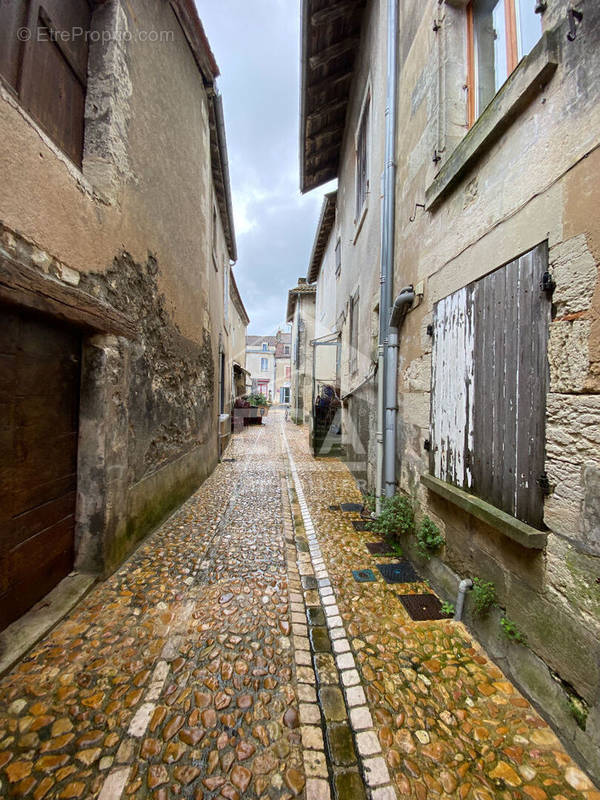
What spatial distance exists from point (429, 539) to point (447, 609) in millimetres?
492

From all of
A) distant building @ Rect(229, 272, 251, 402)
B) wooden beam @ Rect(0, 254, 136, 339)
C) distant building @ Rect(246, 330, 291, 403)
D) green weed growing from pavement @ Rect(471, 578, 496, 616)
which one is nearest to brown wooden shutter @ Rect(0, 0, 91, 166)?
wooden beam @ Rect(0, 254, 136, 339)

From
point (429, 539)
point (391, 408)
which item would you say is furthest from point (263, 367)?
point (429, 539)

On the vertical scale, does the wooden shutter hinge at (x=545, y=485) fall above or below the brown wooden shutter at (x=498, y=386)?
below

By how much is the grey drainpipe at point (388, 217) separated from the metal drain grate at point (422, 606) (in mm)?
1230

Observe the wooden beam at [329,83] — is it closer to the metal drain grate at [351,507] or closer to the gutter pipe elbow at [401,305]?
the gutter pipe elbow at [401,305]

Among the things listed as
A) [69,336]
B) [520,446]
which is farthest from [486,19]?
[69,336]

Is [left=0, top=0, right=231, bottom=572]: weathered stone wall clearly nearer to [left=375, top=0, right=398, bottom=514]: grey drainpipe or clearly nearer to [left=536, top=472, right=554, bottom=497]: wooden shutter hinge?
[left=375, top=0, right=398, bottom=514]: grey drainpipe

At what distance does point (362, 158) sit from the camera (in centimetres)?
602

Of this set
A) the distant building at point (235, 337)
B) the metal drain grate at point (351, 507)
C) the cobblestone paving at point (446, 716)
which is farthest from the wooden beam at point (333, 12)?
the cobblestone paving at point (446, 716)

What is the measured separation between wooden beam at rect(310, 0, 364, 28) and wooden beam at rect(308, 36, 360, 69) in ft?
1.45

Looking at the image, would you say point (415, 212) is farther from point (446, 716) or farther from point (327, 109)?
point (327, 109)

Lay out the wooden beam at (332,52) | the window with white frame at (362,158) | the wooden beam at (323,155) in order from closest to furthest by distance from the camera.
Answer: the window with white frame at (362,158), the wooden beam at (332,52), the wooden beam at (323,155)

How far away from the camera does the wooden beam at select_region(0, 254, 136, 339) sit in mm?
1727

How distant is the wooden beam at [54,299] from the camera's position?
1.73m
